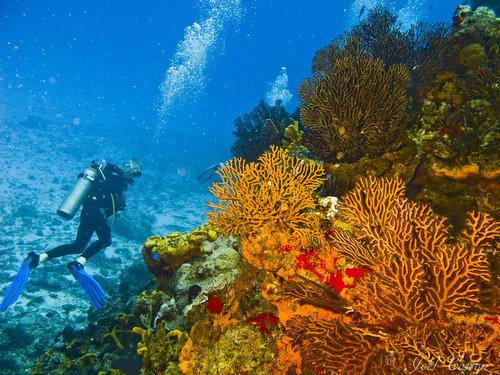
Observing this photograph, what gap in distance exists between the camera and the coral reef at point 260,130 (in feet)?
28.8

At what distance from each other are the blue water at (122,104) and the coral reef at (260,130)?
729 cm

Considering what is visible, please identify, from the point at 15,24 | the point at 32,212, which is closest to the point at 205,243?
the point at 32,212

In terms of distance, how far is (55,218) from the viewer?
1644 cm

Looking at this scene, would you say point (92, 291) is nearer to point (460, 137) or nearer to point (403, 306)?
point (403, 306)

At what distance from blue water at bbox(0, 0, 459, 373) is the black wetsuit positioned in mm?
2388

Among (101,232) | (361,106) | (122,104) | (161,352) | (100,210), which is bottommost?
(161,352)

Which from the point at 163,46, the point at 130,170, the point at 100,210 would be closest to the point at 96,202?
the point at 100,210

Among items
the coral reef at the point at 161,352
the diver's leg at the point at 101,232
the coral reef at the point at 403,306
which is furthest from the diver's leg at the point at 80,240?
the coral reef at the point at 403,306

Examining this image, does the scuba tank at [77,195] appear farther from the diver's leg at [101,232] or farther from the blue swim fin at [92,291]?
the blue swim fin at [92,291]

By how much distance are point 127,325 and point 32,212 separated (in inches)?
556

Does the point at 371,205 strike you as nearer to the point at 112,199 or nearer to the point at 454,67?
the point at 454,67

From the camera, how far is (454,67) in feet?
18.5

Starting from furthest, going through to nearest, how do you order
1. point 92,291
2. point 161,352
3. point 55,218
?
point 55,218 → point 92,291 → point 161,352

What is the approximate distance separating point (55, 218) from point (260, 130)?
1337cm
